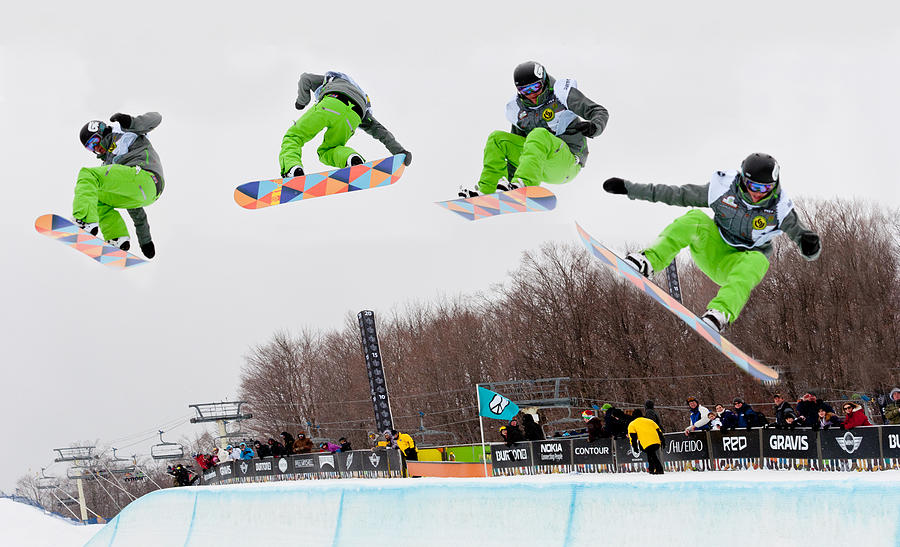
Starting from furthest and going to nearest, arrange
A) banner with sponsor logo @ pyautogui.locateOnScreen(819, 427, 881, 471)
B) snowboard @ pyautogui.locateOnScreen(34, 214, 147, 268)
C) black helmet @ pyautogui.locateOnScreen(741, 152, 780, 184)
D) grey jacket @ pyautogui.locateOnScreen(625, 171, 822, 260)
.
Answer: banner with sponsor logo @ pyautogui.locateOnScreen(819, 427, 881, 471)
snowboard @ pyautogui.locateOnScreen(34, 214, 147, 268)
grey jacket @ pyautogui.locateOnScreen(625, 171, 822, 260)
black helmet @ pyautogui.locateOnScreen(741, 152, 780, 184)

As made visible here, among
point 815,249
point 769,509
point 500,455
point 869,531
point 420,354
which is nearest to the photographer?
point 869,531

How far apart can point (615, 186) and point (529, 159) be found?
1.13 metres

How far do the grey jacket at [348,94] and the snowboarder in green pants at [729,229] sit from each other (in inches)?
131

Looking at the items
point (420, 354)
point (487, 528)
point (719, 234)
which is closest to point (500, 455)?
point (487, 528)

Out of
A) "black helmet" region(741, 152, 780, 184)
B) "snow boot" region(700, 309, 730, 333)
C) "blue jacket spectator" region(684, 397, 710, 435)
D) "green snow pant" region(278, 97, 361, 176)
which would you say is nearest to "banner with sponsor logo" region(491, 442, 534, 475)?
"blue jacket spectator" region(684, 397, 710, 435)

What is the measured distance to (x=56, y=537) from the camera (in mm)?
21484

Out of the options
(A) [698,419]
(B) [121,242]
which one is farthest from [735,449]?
(B) [121,242]

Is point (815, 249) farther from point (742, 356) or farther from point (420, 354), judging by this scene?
point (420, 354)

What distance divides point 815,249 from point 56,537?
776 inches

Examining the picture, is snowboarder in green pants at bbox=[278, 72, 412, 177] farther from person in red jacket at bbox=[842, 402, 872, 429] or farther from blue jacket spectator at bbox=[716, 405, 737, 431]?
person in red jacket at bbox=[842, 402, 872, 429]

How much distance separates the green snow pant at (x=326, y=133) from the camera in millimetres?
9398

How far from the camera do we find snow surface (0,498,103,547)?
21016mm

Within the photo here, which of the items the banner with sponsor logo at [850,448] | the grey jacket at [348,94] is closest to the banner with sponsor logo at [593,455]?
the banner with sponsor logo at [850,448]

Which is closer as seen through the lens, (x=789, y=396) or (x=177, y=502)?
(x=177, y=502)
